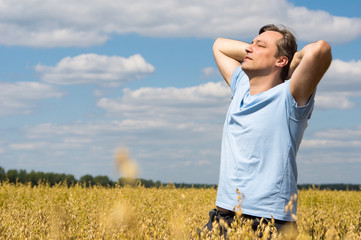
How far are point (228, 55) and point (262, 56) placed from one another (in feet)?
2.52

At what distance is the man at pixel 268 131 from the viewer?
2.66 metres

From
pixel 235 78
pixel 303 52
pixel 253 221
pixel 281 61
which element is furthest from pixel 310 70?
pixel 253 221

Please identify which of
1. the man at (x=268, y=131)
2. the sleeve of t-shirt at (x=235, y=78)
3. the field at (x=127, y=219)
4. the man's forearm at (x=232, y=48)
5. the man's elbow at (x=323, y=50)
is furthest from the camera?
the man's forearm at (x=232, y=48)

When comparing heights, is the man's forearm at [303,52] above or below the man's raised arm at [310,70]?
above

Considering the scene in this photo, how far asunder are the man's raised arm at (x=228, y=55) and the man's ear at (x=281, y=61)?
57cm

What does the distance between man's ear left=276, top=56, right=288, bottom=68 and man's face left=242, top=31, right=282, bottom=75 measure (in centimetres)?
3

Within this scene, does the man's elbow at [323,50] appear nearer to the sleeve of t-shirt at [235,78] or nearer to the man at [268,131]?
the man at [268,131]

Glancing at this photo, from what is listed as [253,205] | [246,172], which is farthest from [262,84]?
[253,205]

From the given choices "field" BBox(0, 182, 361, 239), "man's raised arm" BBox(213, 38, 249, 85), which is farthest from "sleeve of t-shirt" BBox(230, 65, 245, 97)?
"field" BBox(0, 182, 361, 239)

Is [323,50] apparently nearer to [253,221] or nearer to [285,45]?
[285,45]

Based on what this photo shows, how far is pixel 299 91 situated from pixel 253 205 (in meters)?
0.86

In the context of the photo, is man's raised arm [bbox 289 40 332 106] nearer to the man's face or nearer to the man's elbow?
the man's elbow

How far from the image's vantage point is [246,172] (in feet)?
8.97

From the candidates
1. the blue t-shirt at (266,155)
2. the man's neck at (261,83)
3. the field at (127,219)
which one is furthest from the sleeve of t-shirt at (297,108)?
the field at (127,219)
